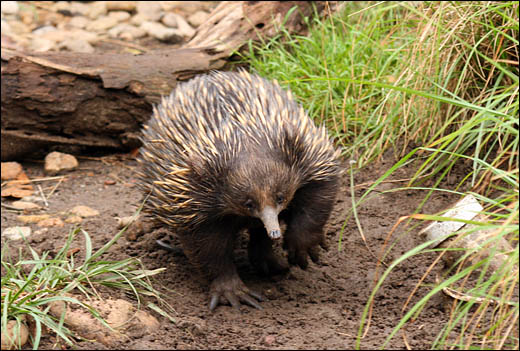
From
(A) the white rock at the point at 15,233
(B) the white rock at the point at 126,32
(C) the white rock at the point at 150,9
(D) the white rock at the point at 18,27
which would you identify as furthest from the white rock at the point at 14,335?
(C) the white rock at the point at 150,9

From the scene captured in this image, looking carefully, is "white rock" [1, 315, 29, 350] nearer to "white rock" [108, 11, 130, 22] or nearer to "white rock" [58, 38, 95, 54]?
"white rock" [58, 38, 95, 54]

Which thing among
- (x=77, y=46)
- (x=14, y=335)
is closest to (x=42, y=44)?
(x=77, y=46)

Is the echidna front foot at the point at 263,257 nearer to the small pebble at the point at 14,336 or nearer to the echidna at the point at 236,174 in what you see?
the echidna at the point at 236,174

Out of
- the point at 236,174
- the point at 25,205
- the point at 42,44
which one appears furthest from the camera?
the point at 42,44

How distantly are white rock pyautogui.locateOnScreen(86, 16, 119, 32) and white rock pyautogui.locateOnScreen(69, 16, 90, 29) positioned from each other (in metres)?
0.07

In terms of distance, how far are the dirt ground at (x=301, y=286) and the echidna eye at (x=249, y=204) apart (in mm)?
560

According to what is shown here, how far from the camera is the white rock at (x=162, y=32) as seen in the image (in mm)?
7816

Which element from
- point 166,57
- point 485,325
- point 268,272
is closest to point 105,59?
point 166,57

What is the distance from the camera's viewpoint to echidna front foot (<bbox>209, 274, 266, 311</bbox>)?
3600 millimetres

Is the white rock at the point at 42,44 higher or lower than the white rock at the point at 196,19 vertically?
higher

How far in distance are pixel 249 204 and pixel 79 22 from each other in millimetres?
5779

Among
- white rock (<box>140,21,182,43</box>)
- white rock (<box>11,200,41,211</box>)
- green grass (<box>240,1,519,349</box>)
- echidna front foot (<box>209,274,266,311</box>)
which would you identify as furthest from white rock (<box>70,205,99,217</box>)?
white rock (<box>140,21,182,43</box>)

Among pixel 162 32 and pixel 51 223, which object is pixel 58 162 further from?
pixel 162 32

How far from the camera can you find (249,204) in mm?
3174
